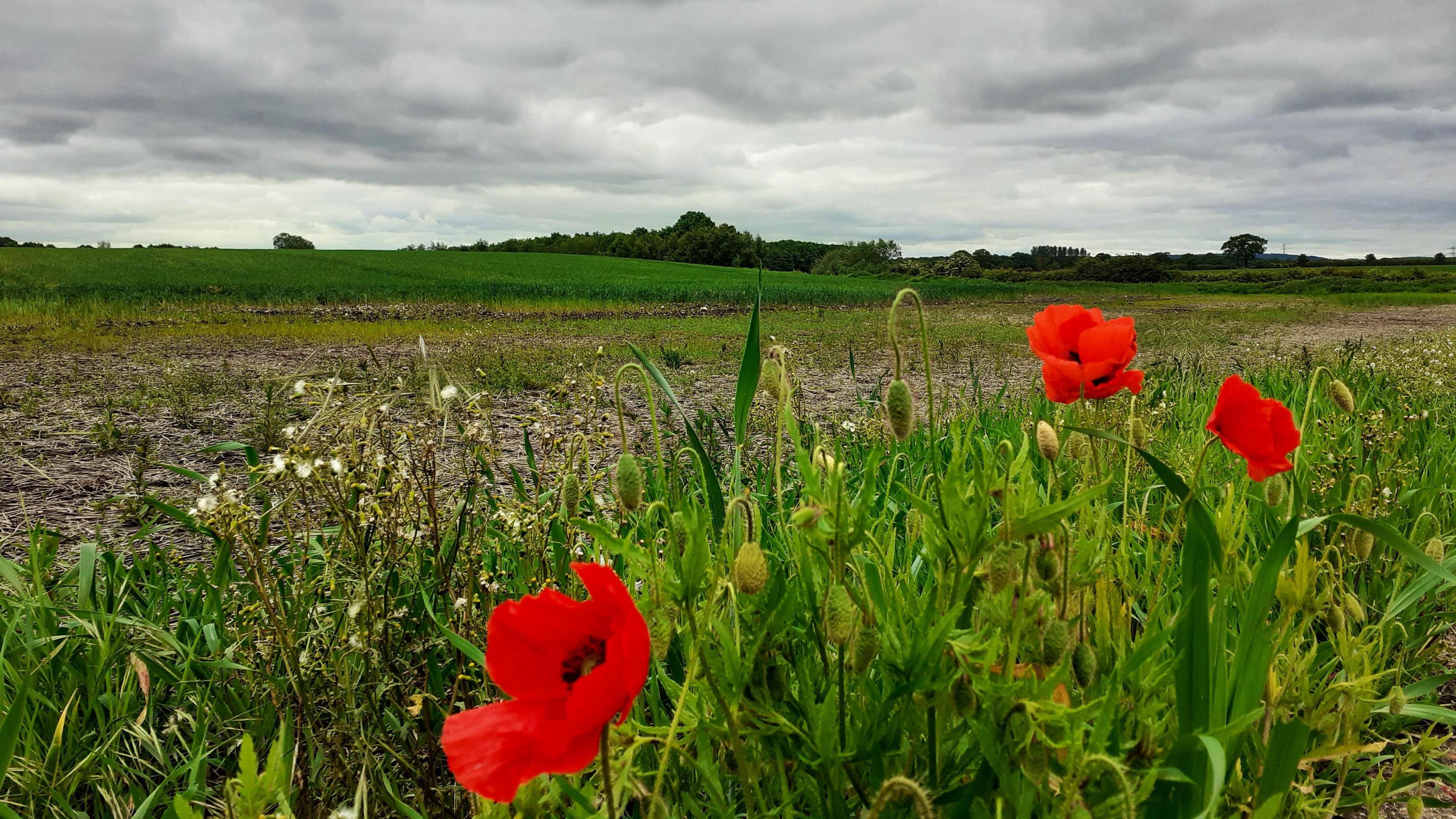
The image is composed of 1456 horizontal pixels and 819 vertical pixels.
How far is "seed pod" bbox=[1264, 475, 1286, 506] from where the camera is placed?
119 centimetres

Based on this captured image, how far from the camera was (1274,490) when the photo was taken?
1199 mm

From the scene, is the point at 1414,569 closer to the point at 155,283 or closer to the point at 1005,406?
the point at 1005,406

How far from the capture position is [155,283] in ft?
65.9

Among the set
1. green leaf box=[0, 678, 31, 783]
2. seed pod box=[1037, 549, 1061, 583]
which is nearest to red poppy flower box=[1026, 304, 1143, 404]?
seed pod box=[1037, 549, 1061, 583]

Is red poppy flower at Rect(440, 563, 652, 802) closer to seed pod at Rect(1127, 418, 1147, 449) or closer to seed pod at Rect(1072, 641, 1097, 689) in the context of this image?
seed pod at Rect(1072, 641, 1097, 689)

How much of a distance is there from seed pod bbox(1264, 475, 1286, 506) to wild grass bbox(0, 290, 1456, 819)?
0.28ft

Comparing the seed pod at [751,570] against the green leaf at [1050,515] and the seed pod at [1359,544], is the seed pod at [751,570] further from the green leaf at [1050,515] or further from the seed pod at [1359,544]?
the seed pod at [1359,544]

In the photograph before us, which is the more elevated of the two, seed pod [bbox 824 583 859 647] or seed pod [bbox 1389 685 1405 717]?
seed pod [bbox 824 583 859 647]

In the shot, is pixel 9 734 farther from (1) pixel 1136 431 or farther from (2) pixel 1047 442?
(1) pixel 1136 431

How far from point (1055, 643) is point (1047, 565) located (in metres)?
0.08

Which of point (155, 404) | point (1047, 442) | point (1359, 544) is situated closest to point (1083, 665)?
point (1047, 442)

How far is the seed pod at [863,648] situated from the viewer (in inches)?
30.2

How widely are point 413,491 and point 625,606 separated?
1123 mm

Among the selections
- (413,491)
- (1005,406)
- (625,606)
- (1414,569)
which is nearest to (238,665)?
(413,491)
